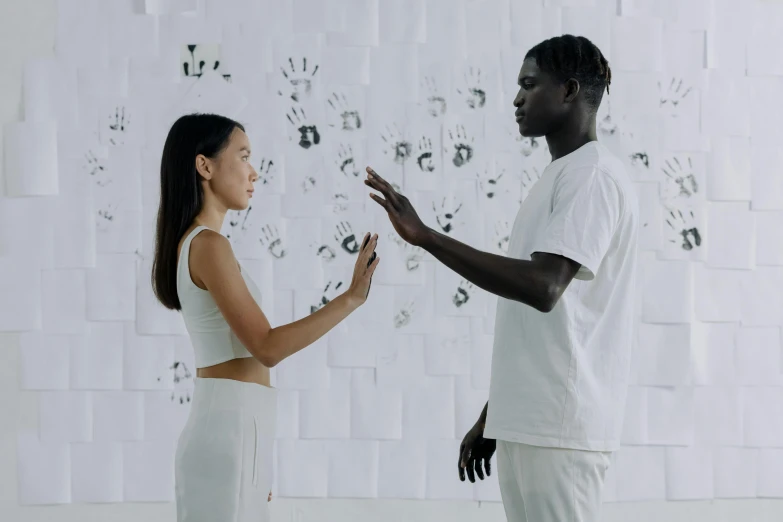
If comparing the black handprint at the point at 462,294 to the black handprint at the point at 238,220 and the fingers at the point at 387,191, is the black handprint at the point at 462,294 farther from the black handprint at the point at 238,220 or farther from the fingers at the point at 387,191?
the fingers at the point at 387,191

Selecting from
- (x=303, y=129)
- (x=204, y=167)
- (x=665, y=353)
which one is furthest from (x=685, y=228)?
(x=204, y=167)

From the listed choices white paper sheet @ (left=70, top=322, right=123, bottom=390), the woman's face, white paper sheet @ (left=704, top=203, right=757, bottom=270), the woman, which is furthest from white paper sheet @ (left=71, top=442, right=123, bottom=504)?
white paper sheet @ (left=704, top=203, right=757, bottom=270)

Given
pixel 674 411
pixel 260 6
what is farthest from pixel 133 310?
pixel 674 411

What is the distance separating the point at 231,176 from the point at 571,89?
2.03 ft

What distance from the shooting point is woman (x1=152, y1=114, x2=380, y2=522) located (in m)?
1.30

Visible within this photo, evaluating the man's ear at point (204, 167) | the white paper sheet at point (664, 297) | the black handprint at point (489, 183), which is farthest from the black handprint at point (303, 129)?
the white paper sheet at point (664, 297)

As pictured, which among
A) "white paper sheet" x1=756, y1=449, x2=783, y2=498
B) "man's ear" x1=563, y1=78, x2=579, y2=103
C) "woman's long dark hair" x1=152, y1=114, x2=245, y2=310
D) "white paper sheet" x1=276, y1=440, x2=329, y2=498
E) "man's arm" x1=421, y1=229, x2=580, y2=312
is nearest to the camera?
"man's arm" x1=421, y1=229, x2=580, y2=312

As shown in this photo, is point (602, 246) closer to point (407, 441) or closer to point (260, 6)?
point (407, 441)

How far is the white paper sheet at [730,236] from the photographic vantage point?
2.28 metres

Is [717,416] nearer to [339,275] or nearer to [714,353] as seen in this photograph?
[714,353]

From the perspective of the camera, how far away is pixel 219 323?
1.36 metres


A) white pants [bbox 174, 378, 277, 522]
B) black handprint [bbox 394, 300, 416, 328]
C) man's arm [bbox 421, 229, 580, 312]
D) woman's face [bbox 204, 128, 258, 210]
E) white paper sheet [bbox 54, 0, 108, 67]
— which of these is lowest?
white pants [bbox 174, 378, 277, 522]

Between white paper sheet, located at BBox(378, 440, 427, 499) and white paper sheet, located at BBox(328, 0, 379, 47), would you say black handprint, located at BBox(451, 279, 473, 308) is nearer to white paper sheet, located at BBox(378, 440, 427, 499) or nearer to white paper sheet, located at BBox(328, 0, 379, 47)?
white paper sheet, located at BBox(378, 440, 427, 499)

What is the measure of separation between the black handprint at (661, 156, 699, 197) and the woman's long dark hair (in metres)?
1.37
